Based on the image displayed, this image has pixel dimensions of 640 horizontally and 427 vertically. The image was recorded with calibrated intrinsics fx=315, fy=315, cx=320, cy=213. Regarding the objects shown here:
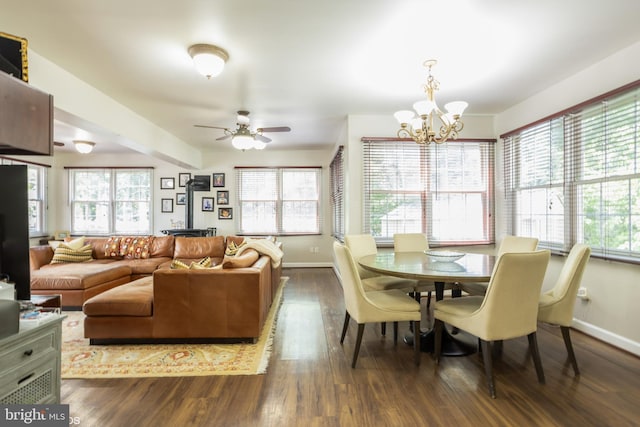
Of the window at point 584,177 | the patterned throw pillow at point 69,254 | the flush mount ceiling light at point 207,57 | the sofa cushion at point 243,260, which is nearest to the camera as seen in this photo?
the flush mount ceiling light at point 207,57

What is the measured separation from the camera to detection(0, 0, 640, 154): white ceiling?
2.12m

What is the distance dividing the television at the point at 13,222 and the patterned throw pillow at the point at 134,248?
3753 millimetres

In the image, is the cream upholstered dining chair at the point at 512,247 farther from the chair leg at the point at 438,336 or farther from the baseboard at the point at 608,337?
the baseboard at the point at 608,337

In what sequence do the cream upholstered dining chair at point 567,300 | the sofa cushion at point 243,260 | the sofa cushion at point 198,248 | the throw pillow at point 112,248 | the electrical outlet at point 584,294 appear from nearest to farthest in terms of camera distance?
the cream upholstered dining chair at point 567,300, the sofa cushion at point 243,260, the electrical outlet at point 584,294, the throw pillow at point 112,248, the sofa cushion at point 198,248

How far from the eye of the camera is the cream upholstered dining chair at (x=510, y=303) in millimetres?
1938

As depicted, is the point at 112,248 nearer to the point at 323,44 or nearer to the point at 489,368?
the point at 323,44

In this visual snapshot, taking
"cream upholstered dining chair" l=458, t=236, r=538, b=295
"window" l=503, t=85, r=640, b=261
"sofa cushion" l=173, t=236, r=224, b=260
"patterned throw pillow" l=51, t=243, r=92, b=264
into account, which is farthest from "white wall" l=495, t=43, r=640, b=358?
"patterned throw pillow" l=51, t=243, r=92, b=264

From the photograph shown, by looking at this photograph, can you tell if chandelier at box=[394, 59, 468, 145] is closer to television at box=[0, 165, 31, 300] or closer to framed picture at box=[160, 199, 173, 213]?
television at box=[0, 165, 31, 300]

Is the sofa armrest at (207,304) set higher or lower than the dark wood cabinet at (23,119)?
lower

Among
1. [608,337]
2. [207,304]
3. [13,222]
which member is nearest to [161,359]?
[207,304]

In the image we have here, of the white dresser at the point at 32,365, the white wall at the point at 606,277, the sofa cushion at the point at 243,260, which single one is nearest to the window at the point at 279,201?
the sofa cushion at the point at 243,260

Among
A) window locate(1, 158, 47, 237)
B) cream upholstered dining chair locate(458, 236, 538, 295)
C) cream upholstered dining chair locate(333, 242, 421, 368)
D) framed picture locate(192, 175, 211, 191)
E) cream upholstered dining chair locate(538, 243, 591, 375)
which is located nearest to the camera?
cream upholstered dining chair locate(538, 243, 591, 375)

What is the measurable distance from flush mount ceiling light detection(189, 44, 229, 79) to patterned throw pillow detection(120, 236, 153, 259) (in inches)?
143

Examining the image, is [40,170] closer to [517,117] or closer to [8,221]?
[8,221]
